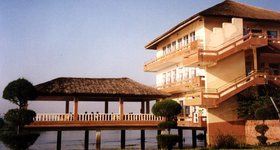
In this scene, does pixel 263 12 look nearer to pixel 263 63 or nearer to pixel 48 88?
pixel 263 63

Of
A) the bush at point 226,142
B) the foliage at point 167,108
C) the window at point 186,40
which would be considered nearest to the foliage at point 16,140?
the foliage at point 167,108

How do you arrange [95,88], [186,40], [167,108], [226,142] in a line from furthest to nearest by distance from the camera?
1. [186,40]
2. [95,88]
3. [167,108]
4. [226,142]

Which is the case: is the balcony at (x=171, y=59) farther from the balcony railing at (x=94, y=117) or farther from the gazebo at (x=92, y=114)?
the balcony railing at (x=94, y=117)

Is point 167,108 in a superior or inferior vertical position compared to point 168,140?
superior

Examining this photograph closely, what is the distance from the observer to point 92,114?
101 feet

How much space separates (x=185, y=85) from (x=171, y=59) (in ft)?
11.9

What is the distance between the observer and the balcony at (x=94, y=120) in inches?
1149

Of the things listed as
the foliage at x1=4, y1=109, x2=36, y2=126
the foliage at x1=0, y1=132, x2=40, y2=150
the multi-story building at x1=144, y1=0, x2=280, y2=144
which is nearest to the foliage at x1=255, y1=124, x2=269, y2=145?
the multi-story building at x1=144, y1=0, x2=280, y2=144

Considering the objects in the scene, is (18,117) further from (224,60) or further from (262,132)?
(262,132)

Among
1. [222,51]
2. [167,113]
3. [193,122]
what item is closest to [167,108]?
[167,113]

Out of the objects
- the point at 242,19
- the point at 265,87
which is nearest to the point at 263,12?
the point at 242,19

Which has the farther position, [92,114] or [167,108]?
[92,114]

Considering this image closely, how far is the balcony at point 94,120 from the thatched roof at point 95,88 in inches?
72.2

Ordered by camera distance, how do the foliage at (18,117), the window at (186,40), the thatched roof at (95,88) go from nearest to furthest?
the foliage at (18,117)
the thatched roof at (95,88)
the window at (186,40)
